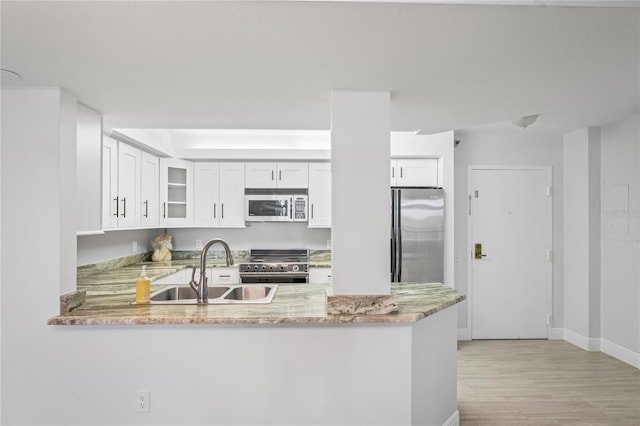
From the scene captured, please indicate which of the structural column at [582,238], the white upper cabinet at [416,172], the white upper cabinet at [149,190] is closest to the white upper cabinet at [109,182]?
the white upper cabinet at [149,190]

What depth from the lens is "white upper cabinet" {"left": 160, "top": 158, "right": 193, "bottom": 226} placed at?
4469 mm

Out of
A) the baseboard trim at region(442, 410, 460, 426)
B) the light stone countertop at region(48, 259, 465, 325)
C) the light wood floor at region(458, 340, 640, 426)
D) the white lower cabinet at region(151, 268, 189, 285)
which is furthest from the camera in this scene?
the white lower cabinet at region(151, 268, 189, 285)

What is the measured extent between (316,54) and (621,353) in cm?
422

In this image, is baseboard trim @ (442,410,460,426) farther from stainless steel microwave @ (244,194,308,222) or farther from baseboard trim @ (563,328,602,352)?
stainless steel microwave @ (244,194,308,222)

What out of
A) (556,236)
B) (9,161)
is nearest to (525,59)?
(9,161)

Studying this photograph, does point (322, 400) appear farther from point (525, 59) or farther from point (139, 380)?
point (525, 59)

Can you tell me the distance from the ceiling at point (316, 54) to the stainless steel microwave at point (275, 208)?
195cm

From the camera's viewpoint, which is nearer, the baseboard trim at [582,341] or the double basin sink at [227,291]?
the double basin sink at [227,291]

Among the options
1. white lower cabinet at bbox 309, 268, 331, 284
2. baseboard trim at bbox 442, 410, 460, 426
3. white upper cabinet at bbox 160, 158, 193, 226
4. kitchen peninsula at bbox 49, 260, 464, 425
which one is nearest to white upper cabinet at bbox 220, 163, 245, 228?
white upper cabinet at bbox 160, 158, 193, 226

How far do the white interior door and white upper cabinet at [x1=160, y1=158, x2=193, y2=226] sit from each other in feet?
10.9

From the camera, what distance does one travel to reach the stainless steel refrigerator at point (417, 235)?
14.0 feet

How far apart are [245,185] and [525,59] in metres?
3.42

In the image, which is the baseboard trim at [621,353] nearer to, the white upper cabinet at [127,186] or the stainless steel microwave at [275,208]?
the stainless steel microwave at [275,208]

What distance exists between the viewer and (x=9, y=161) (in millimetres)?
2250
